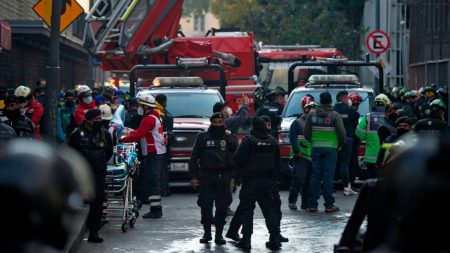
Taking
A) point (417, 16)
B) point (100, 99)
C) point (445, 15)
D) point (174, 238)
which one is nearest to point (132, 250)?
point (174, 238)

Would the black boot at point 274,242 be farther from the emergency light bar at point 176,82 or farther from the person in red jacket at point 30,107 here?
the emergency light bar at point 176,82

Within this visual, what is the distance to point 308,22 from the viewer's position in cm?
5738

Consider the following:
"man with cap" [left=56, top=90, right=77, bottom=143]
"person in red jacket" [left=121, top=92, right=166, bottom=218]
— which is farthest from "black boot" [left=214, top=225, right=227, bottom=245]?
"man with cap" [left=56, top=90, right=77, bottom=143]

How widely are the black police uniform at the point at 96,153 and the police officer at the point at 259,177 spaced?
1.56 m

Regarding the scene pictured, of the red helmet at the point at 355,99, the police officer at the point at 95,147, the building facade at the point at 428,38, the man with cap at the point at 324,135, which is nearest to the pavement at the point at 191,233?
the police officer at the point at 95,147

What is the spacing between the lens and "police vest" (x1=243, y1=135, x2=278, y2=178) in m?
13.3

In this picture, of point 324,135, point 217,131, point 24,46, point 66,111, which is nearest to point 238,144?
point 217,131

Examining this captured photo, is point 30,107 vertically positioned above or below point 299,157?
above

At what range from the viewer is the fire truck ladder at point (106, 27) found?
26.3m

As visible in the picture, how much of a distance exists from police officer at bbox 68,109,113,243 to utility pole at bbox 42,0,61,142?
2.36 m

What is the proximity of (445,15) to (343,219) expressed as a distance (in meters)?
23.8

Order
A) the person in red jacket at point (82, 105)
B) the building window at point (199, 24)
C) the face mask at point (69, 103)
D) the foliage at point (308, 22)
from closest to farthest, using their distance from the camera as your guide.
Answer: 1. the person in red jacket at point (82, 105)
2. the face mask at point (69, 103)
3. the foliage at point (308, 22)
4. the building window at point (199, 24)

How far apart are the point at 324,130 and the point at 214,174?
11.3ft

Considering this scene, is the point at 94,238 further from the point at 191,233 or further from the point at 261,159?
the point at 261,159
